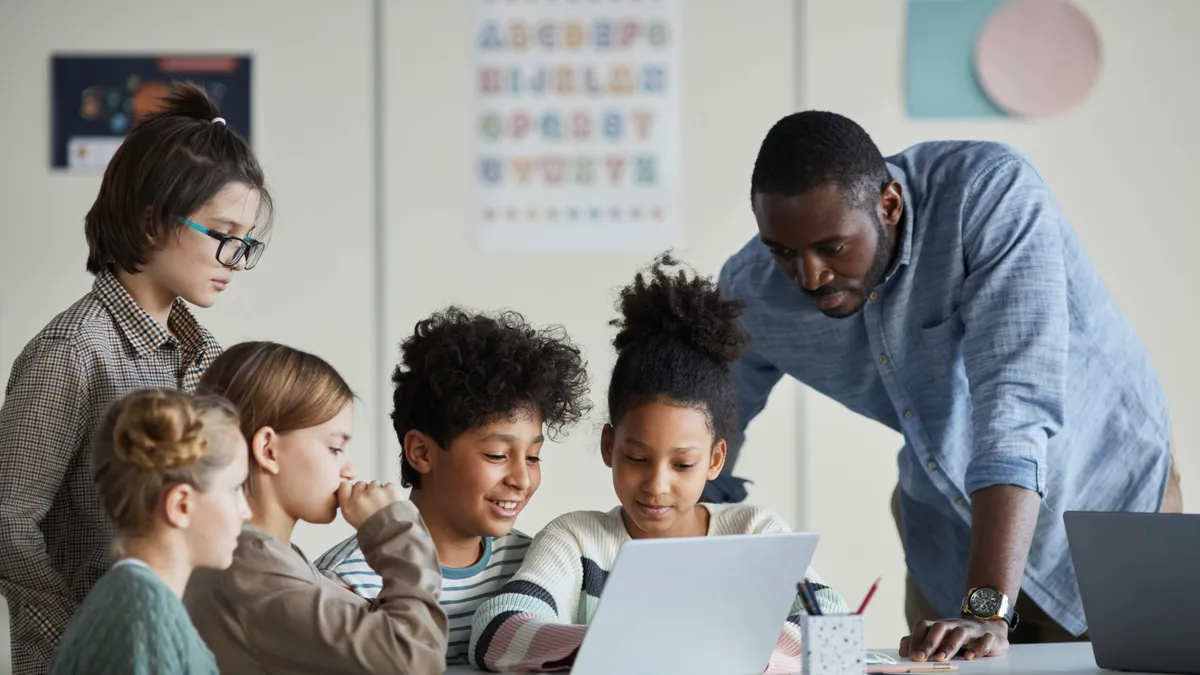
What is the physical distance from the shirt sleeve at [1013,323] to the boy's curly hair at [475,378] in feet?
1.77

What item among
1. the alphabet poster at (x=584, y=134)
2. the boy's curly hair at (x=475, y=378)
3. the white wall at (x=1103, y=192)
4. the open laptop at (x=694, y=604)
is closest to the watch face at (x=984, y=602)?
the open laptop at (x=694, y=604)

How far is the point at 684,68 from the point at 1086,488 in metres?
1.47

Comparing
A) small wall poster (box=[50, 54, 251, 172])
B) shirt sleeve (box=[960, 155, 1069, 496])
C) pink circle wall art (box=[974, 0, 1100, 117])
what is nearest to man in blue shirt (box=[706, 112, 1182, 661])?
shirt sleeve (box=[960, 155, 1069, 496])

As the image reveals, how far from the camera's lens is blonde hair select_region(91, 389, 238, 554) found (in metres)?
1.16

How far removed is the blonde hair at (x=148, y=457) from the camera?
1156mm

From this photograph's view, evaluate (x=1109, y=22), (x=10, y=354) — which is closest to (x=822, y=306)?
(x=1109, y=22)

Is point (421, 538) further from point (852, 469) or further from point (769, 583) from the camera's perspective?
point (852, 469)

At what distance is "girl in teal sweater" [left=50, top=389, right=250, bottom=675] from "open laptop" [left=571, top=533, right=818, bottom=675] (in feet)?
1.17

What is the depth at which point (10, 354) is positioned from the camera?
3047 millimetres

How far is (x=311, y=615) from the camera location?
125cm

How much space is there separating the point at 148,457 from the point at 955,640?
2.90ft

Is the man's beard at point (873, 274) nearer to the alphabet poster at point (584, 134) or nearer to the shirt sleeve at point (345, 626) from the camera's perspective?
the shirt sleeve at point (345, 626)

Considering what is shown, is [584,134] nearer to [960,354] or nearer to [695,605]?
[960,354]

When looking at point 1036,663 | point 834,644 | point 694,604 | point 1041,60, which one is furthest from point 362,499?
point 1041,60
